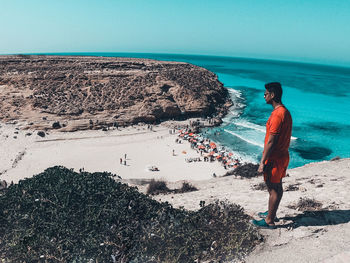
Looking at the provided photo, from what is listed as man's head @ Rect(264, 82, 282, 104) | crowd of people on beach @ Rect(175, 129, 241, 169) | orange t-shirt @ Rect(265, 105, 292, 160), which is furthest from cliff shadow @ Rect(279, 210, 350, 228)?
crowd of people on beach @ Rect(175, 129, 241, 169)

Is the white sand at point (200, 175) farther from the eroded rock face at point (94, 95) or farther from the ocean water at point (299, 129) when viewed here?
the ocean water at point (299, 129)

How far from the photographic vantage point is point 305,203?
5.07 meters

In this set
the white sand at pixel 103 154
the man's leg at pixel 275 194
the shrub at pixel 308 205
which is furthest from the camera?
the white sand at pixel 103 154

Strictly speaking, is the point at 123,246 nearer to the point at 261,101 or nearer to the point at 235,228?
the point at 235,228

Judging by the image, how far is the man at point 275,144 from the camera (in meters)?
3.64

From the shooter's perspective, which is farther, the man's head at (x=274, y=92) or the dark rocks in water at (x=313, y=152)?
the dark rocks in water at (x=313, y=152)

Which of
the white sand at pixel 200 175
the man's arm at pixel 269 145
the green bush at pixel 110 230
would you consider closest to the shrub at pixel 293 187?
the white sand at pixel 200 175

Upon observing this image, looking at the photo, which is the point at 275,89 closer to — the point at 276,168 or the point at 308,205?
the point at 276,168

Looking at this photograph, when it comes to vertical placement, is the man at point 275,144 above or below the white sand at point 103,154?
above

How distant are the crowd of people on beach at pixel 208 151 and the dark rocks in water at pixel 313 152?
6.87 m

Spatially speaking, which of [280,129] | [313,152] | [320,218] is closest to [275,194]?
[280,129]

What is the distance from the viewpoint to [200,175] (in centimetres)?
1720

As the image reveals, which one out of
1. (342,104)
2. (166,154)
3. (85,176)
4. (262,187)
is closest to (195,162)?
(166,154)

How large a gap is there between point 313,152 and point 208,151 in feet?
33.6
